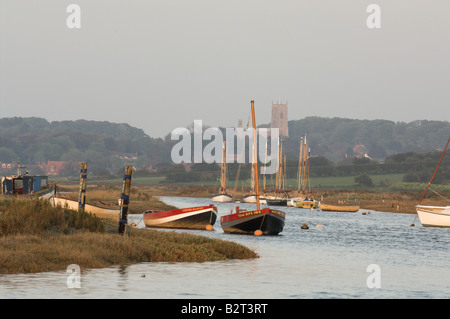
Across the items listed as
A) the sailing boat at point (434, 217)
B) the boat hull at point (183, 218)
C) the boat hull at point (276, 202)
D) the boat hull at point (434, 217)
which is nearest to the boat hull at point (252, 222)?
the boat hull at point (183, 218)

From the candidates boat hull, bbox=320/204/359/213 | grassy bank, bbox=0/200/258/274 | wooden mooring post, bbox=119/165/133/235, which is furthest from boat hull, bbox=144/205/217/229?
boat hull, bbox=320/204/359/213

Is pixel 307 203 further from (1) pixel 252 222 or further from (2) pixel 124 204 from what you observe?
(2) pixel 124 204

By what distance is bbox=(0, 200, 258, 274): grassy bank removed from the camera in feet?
91.7

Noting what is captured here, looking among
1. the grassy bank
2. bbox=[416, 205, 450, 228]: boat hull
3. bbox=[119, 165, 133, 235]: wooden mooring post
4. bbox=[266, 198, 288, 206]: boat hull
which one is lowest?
bbox=[266, 198, 288, 206]: boat hull

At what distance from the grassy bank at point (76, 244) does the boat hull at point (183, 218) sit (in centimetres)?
1816

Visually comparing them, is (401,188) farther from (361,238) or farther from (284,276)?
(284,276)

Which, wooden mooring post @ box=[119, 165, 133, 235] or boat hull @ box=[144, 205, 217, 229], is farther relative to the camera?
boat hull @ box=[144, 205, 217, 229]

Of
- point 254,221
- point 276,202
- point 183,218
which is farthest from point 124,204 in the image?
point 276,202

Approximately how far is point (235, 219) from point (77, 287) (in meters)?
30.2

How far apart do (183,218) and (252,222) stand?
6233 millimetres

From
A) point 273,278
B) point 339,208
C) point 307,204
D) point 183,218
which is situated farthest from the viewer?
point 307,204

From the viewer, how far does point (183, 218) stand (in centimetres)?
5769

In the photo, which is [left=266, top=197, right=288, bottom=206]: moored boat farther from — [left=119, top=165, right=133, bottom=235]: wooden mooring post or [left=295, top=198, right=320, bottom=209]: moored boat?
[left=119, top=165, right=133, bottom=235]: wooden mooring post

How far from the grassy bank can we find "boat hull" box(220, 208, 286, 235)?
54.2ft
